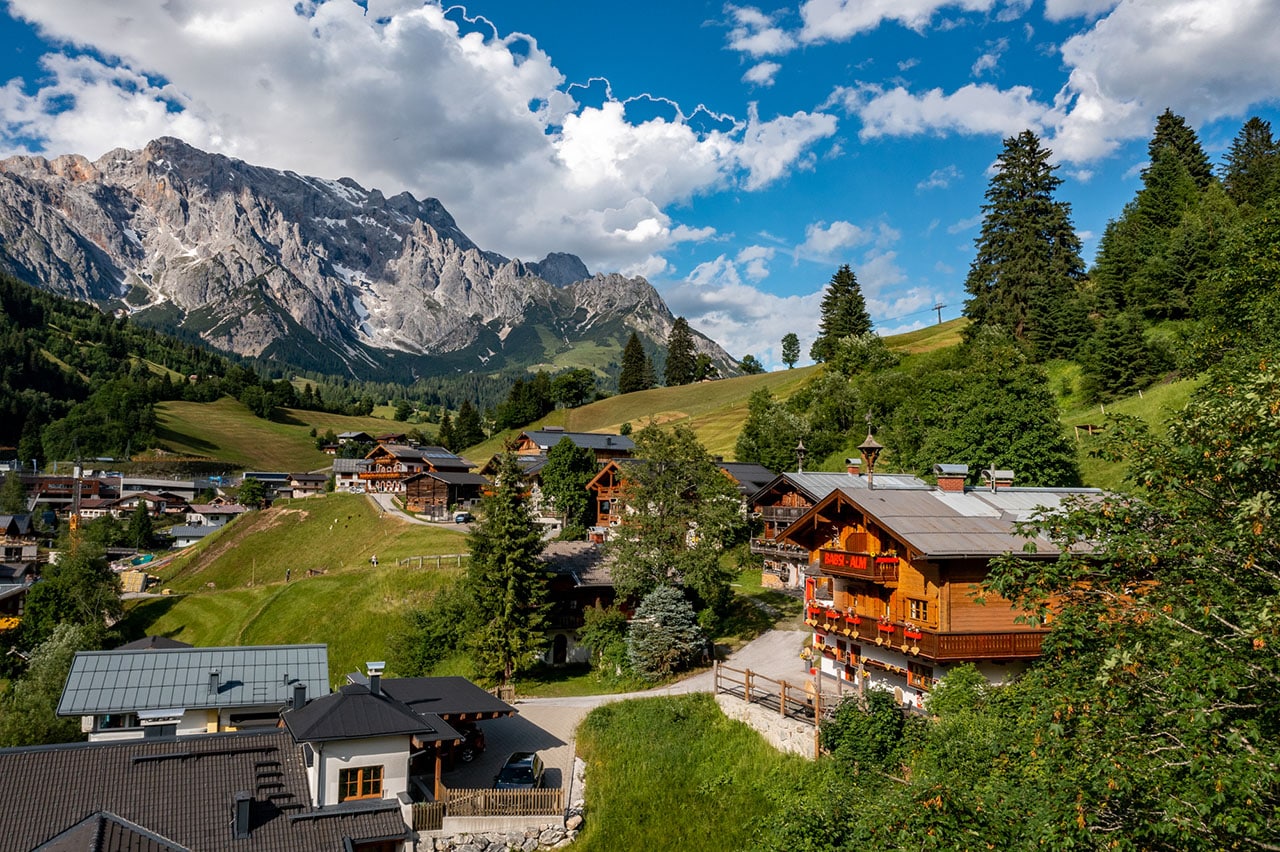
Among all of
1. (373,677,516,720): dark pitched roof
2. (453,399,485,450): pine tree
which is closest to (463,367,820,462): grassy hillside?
(453,399,485,450): pine tree

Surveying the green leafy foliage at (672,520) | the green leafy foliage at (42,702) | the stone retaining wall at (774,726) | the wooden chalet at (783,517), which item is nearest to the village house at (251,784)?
the stone retaining wall at (774,726)

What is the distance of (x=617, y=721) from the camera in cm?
3341

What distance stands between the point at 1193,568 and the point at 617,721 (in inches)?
1034

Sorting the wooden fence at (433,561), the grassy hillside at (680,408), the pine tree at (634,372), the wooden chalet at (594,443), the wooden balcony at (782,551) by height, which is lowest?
the wooden fence at (433,561)

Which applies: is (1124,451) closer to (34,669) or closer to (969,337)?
(34,669)

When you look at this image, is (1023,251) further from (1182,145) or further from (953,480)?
(953,480)

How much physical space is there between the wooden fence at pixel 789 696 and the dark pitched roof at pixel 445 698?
926 centimetres

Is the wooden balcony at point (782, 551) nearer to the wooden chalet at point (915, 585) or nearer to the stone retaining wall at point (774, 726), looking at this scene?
the wooden chalet at point (915, 585)

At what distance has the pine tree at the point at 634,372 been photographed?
167000 millimetres

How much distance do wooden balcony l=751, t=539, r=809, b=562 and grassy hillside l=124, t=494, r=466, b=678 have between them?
21731 millimetres

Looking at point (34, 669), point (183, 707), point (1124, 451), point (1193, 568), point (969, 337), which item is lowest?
point (34, 669)

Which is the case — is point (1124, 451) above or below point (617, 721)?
above

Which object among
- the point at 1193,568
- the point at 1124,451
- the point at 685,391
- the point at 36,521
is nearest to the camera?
the point at 1193,568

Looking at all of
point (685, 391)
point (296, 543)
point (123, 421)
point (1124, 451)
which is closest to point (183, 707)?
point (1124, 451)
